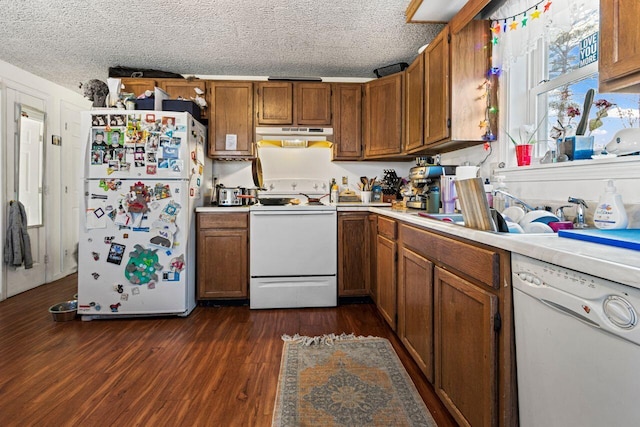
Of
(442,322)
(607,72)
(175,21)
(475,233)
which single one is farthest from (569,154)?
(175,21)

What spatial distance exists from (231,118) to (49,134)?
7.07ft

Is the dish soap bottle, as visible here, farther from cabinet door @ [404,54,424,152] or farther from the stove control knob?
cabinet door @ [404,54,424,152]

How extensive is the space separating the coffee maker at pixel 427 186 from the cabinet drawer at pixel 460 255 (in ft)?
1.77

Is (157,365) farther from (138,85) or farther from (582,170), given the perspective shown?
(138,85)

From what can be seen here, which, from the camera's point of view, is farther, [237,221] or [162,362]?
[237,221]

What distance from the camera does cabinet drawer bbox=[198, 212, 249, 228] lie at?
10.1 feet

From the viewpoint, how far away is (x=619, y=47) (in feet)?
3.62

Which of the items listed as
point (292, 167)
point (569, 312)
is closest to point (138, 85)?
point (292, 167)

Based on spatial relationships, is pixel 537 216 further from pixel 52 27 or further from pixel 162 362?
pixel 52 27

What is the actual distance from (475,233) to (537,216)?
367mm

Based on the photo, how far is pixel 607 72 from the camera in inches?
44.9

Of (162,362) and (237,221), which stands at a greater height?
(237,221)

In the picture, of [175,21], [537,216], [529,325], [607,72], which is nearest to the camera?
[529,325]

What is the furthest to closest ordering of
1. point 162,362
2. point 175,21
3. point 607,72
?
point 175,21
point 162,362
point 607,72
